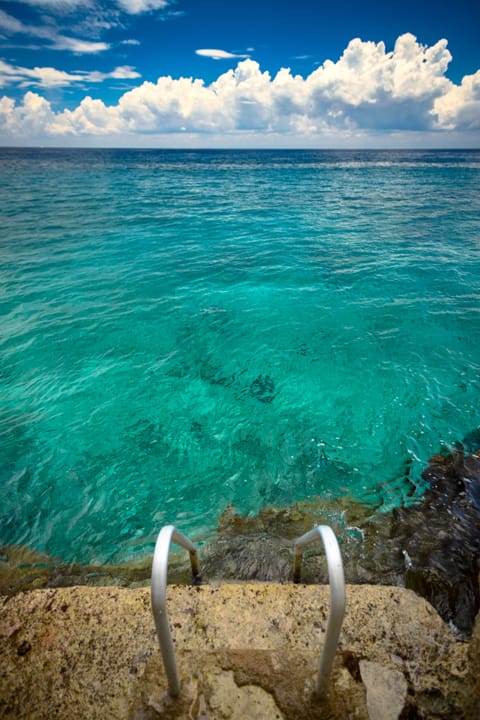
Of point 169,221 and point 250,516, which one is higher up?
point 169,221

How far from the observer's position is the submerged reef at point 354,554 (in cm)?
381

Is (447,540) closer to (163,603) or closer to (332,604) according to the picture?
(332,604)

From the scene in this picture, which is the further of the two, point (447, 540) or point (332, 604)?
point (447, 540)

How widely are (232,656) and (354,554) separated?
85.7 inches

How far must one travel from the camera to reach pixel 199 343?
9.57 m

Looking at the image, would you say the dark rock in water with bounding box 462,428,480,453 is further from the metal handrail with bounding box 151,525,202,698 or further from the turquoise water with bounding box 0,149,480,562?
the metal handrail with bounding box 151,525,202,698

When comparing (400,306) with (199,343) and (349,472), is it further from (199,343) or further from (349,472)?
(349,472)

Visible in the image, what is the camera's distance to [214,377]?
8180 mm

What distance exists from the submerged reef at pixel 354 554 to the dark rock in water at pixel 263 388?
2.74m

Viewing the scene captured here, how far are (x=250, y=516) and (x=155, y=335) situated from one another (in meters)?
6.30

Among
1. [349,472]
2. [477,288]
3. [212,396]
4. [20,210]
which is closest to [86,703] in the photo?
[349,472]

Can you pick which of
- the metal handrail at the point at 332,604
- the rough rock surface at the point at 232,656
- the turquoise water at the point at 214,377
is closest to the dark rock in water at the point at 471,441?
the turquoise water at the point at 214,377

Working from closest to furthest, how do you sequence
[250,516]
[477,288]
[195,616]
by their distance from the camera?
1. [195,616]
2. [250,516]
3. [477,288]

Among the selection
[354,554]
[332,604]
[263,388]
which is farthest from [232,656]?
[263,388]
